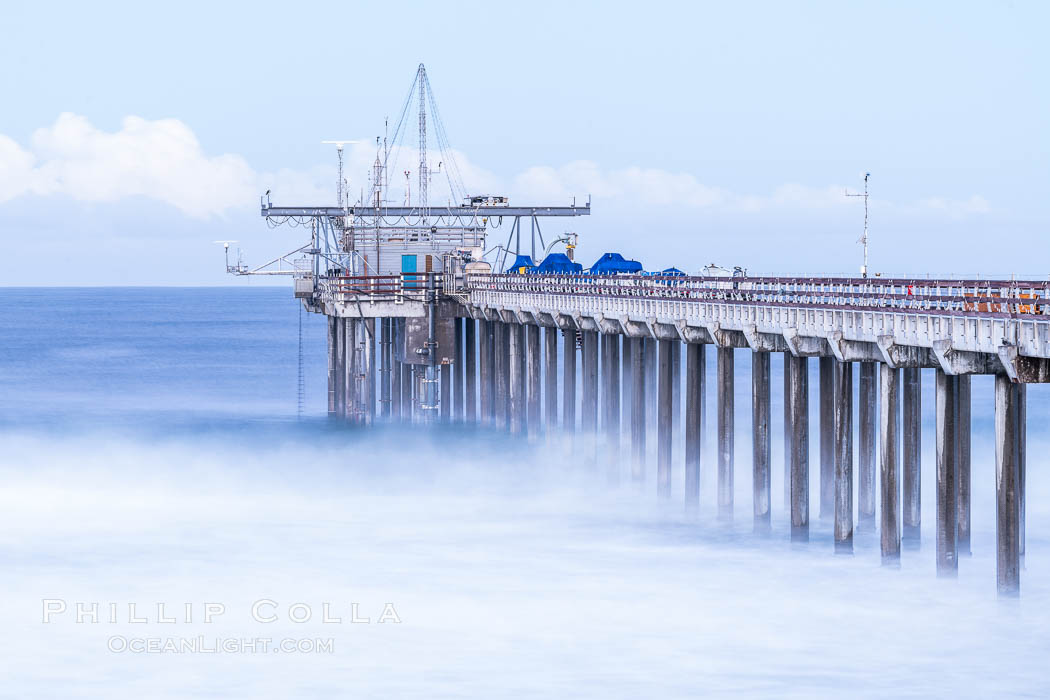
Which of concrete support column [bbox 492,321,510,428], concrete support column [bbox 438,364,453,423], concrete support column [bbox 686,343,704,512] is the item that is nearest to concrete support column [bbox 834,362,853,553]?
concrete support column [bbox 686,343,704,512]

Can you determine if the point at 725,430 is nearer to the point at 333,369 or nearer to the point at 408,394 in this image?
the point at 408,394

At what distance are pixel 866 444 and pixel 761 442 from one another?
8.28 feet

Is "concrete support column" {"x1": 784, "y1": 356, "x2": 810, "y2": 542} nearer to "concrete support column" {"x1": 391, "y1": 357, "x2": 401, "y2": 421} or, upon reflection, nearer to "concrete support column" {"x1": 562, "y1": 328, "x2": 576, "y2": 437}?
"concrete support column" {"x1": 562, "y1": 328, "x2": 576, "y2": 437}

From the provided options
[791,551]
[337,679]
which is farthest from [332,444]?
[337,679]

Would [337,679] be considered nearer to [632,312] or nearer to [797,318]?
[797,318]

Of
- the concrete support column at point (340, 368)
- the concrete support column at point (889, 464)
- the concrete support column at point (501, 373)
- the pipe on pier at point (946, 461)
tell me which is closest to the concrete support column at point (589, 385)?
the concrete support column at point (501, 373)

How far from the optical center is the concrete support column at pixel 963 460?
104 feet

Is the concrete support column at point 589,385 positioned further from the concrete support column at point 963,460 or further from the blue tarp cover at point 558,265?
the concrete support column at point 963,460

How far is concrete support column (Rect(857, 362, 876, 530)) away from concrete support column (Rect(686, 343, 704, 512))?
4.87 m

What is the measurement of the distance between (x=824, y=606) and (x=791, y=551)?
12.8 ft

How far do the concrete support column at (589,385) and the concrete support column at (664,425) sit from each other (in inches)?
313

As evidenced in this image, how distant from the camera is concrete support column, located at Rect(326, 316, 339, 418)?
69125mm

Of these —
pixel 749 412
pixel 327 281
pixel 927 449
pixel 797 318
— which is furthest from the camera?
pixel 749 412

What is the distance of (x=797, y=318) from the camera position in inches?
1378
